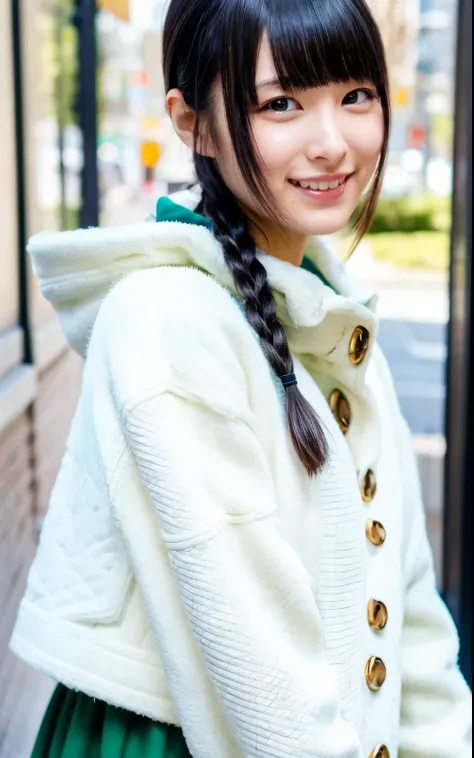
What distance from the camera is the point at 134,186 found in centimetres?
432

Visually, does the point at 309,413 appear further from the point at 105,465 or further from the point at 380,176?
the point at 380,176

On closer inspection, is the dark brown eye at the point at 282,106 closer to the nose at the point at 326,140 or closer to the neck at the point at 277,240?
the nose at the point at 326,140

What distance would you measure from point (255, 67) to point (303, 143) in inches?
3.5

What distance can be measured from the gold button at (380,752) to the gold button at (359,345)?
0.42 metres

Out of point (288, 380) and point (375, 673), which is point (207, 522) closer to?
point (288, 380)

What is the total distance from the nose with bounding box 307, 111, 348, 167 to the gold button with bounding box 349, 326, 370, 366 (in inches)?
7.6

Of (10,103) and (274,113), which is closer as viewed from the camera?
(274,113)

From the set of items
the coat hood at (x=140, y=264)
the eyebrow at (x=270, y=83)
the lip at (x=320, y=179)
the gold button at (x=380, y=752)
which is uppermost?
the eyebrow at (x=270, y=83)

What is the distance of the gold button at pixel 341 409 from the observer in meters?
1.07

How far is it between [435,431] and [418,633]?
11.4ft

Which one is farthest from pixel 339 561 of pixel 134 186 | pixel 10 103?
pixel 134 186

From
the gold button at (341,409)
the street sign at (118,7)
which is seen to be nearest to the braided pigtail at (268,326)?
the gold button at (341,409)

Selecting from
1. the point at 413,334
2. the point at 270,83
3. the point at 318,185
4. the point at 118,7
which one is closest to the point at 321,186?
the point at 318,185

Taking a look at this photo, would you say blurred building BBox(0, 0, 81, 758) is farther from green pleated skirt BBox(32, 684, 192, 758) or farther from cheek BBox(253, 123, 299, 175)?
cheek BBox(253, 123, 299, 175)
